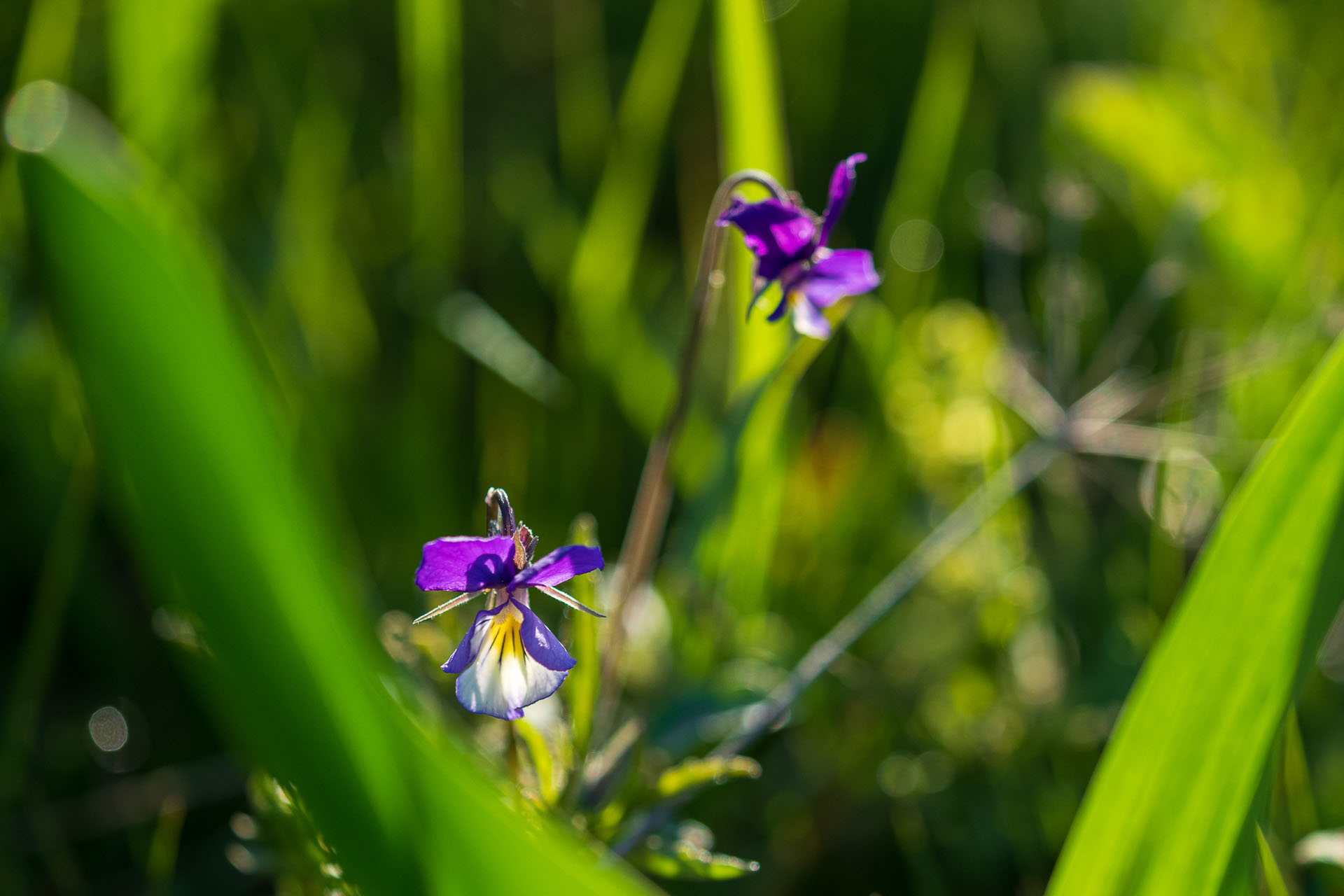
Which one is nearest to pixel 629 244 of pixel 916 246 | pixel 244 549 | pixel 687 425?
pixel 687 425

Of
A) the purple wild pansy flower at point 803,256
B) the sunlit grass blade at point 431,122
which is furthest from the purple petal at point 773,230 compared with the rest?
the sunlit grass blade at point 431,122

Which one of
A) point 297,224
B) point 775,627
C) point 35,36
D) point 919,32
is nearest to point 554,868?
point 775,627

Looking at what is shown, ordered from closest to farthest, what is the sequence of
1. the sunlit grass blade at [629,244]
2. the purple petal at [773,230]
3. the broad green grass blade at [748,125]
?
1. the purple petal at [773,230]
2. the broad green grass blade at [748,125]
3. the sunlit grass blade at [629,244]

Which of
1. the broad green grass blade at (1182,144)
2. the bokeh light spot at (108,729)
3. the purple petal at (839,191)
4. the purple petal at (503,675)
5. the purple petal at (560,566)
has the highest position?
the broad green grass blade at (1182,144)

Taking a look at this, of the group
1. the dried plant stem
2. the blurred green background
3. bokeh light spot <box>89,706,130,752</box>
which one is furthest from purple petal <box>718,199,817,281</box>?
bokeh light spot <box>89,706,130,752</box>

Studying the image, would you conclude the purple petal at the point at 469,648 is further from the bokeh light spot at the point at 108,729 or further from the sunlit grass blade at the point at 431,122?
the sunlit grass blade at the point at 431,122

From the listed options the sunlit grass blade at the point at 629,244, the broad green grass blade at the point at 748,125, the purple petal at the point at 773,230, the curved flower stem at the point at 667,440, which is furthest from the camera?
the sunlit grass blade at the point at 629,244

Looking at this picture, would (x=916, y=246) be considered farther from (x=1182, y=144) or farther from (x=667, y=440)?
(x=667, y=440)

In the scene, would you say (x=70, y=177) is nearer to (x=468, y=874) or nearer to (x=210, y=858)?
(x=468, y=874)

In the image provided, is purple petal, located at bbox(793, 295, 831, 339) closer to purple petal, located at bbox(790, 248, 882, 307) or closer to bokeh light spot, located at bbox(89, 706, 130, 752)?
purple petal, located at bbox(790, 248, 882, 307)
